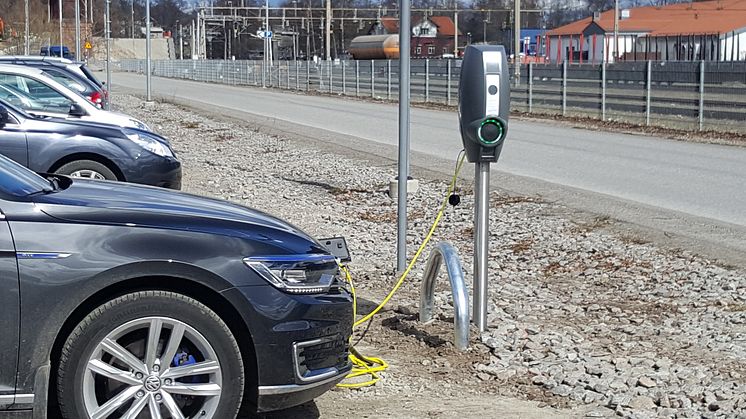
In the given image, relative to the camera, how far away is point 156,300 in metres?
4.58

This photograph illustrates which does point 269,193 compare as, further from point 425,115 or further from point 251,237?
point 425,115

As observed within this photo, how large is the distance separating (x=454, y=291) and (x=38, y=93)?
10667 millimetres

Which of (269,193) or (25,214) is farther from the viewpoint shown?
(269,193)

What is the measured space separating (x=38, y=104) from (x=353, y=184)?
4.60 meters

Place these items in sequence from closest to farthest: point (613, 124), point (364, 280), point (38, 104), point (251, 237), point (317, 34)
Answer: point (251, 237) → point (364, 280) → point (38, 104) → point (613, 124) → point (317, 34)

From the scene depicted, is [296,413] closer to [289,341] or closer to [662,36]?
[289,341]

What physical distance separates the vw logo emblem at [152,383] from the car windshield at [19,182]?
0.99 meters

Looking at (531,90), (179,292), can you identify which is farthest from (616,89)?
(179,292)

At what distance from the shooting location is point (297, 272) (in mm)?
4879

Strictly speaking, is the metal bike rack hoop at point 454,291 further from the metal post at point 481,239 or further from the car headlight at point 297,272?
the car headlight at point 297,272

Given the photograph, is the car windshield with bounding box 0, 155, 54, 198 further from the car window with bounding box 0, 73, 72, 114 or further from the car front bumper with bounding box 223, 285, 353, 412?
the car window with bounding box 0, 73, 72, 114

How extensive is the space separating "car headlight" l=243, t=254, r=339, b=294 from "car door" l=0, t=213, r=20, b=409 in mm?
976

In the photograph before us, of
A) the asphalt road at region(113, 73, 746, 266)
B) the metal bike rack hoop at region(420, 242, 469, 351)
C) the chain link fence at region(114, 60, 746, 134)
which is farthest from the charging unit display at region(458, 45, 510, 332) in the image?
the chain link fence at region(114, 60, 746, 134)

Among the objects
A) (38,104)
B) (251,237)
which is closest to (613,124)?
(38,104)
